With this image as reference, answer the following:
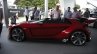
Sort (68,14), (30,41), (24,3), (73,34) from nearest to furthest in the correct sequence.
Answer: (73,34) < (30,41) < (68,14) < (24,3)

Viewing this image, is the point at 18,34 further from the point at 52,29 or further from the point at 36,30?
the point at 52,29

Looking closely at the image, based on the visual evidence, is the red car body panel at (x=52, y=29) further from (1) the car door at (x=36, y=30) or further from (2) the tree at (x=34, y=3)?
(2) the tree at (x=34, y=3)

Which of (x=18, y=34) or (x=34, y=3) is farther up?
(x=34, y=3)

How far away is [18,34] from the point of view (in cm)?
1051

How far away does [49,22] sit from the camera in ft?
34.1

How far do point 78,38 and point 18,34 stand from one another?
8.36 feet

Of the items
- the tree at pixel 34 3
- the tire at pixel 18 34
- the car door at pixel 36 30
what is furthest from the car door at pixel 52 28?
the tree at pixel 34 3

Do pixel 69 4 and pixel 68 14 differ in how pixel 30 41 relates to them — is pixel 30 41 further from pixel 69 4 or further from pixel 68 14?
pixel 69 4

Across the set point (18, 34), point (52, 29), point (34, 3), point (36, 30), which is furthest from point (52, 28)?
point (34, 3)

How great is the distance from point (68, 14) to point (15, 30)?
4892 millimetres

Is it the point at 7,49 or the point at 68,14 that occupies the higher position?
the point at 68,14

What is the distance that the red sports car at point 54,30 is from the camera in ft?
32.7

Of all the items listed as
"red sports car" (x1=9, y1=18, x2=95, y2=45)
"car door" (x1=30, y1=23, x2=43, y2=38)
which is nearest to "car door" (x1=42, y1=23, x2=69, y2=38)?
"red sports car" (x1=9, y1=18, x2=95, y2=45)

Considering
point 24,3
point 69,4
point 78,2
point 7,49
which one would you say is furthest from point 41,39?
point 78,2
